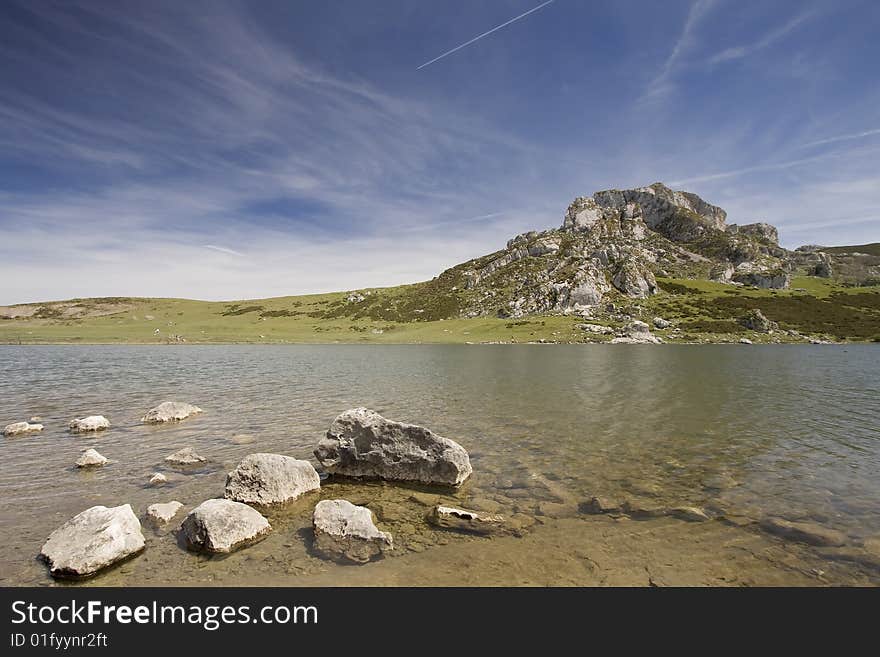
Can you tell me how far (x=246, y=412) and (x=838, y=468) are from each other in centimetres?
2942

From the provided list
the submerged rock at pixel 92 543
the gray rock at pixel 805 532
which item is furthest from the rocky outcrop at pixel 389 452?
the gray rock at pixel 805 532

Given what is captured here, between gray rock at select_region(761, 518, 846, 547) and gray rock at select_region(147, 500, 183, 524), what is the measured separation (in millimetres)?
15957

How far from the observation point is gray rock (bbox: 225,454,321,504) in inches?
508

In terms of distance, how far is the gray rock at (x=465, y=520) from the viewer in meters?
11.2

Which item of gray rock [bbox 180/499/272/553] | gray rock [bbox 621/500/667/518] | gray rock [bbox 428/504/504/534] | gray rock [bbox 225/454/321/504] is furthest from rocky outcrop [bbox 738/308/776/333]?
gray rock [bbox 180/499/272/553]

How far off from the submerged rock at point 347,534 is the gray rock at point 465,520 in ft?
5.44

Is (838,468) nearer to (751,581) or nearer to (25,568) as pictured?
(751,581)

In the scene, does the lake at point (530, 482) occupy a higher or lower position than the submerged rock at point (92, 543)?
lower

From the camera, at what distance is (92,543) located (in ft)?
30.1

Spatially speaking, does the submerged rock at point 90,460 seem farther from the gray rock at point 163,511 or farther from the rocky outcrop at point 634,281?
the rocky outcrop at point 634,281

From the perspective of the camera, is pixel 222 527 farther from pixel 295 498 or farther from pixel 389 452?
pixel 389 452

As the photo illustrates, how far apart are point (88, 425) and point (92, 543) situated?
16023mm

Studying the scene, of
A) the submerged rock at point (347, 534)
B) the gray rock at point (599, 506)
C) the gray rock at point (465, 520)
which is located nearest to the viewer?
the submerged rock at point (347, 534)
